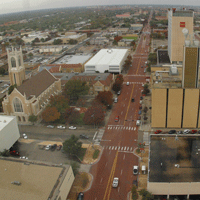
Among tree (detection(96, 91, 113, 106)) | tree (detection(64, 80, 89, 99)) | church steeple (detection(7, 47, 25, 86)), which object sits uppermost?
church steeple (detection(7, 47, 25, 86))

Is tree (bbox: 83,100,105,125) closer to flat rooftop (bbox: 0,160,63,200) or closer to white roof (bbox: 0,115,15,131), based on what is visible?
white roof (bbox: 0,115,15,131)

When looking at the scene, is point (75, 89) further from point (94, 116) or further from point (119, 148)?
point (119, 148)

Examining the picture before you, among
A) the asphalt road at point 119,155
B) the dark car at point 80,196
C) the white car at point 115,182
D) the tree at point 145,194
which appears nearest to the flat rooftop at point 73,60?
the asphalt road at point 119,155

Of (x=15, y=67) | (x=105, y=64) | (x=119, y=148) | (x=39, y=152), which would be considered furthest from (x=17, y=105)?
(x=105, y=64)

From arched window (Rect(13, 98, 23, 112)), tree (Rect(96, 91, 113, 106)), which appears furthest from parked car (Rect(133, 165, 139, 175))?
arched window (Rect(13, 98, 23, 112))

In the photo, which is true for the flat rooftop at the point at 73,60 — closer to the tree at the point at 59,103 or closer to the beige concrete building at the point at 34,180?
the tree at the point at 59,103

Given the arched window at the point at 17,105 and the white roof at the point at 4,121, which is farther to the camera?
the arched window at the point at 17,105
